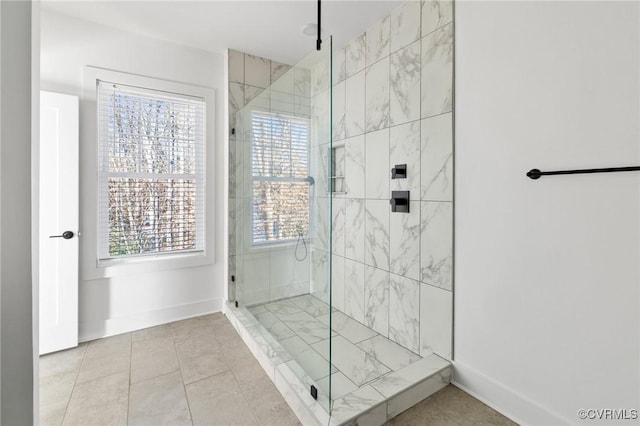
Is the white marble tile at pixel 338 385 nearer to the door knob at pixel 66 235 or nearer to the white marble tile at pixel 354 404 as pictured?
the white marble tile at pixel 354 404

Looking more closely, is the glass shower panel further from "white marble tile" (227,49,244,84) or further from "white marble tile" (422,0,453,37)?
"white marble tile" (422,0,453,37)

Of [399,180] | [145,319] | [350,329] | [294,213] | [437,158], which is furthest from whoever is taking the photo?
Result: [145,319]

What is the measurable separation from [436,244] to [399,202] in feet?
1.33

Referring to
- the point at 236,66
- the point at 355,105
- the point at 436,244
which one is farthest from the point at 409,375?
the point at 236,66

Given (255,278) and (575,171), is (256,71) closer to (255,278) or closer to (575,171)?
(255,278)

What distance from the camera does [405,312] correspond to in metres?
2.18

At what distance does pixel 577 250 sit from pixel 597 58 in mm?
827

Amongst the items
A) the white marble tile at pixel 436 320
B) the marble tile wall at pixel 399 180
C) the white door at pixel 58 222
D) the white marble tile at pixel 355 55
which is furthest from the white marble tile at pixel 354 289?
the white door at pixel 58 222

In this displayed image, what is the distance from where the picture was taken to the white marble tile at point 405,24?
2.06 m

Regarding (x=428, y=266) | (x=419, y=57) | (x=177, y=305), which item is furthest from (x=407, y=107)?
(x=177, y=305)

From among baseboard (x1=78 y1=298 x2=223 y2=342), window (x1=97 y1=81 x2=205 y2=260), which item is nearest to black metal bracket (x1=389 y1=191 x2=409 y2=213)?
window (x1=97 y1=81 x2=205 y2=260)

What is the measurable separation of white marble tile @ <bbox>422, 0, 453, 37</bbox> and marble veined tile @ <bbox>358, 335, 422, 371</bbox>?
2.19 metres

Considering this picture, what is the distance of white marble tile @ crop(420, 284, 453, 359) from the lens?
1882mm

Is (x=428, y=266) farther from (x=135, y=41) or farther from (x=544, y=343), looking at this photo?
(x=135, y=41)
